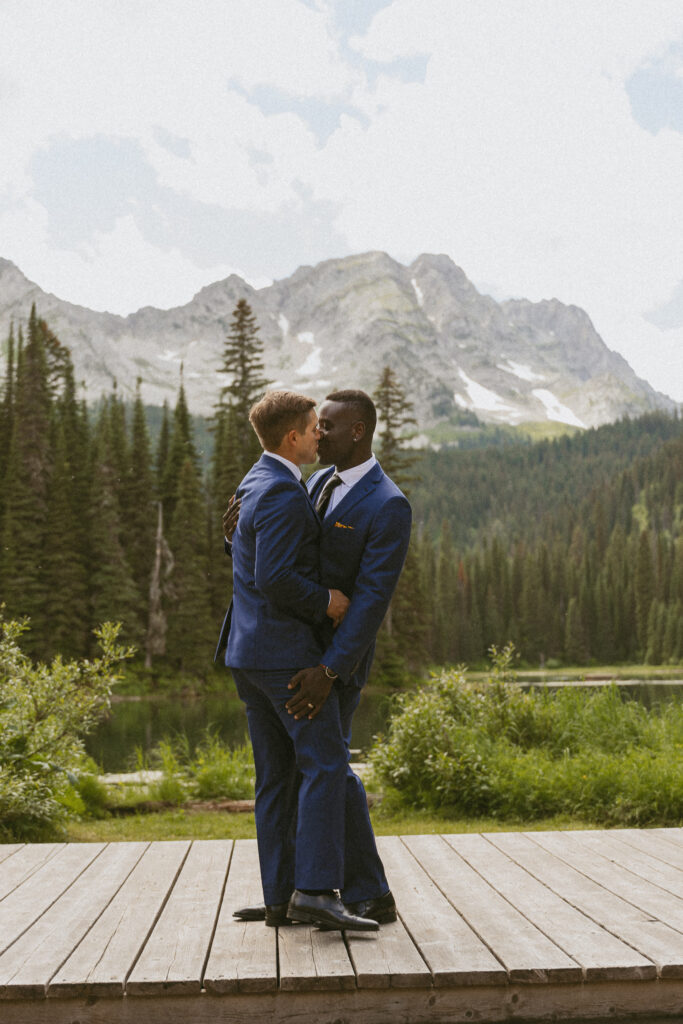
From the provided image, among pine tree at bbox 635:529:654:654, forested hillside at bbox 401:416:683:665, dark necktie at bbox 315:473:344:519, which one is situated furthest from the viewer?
pine tree at bbox 635:529:654:654

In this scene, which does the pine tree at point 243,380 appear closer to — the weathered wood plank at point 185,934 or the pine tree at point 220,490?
the pine tree at point 220,490

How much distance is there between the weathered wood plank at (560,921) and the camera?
124 inches

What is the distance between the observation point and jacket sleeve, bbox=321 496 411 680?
11.0 feet

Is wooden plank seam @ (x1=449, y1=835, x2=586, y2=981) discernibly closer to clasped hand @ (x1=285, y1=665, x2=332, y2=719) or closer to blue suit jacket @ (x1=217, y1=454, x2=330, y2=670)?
clasped hand @ (x1=285, y1=665, x2=332, y2=719)

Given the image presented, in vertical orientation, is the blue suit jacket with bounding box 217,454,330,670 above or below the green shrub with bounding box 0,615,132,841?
above

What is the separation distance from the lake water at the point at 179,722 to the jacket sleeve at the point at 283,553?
6.35m

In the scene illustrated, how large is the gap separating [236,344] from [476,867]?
3448 centimetres

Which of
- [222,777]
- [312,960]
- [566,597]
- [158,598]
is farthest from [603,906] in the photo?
[566,597]

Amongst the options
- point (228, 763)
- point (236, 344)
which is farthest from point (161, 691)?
point (228, 763)

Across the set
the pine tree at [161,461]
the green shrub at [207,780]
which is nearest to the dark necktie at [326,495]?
the green shrub at [207,780]

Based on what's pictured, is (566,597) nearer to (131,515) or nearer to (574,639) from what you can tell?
(574,639)

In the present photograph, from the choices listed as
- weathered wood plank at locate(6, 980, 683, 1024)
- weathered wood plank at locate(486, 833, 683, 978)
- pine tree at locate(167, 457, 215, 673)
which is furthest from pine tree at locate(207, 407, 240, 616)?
weathered wood plank at locate(6, 980, 683, 1024)

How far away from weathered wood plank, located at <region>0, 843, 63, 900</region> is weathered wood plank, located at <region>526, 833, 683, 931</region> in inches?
Answer: 95.9

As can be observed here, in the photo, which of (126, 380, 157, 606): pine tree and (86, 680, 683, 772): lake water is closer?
(86, 680, 683, 772): lake water
